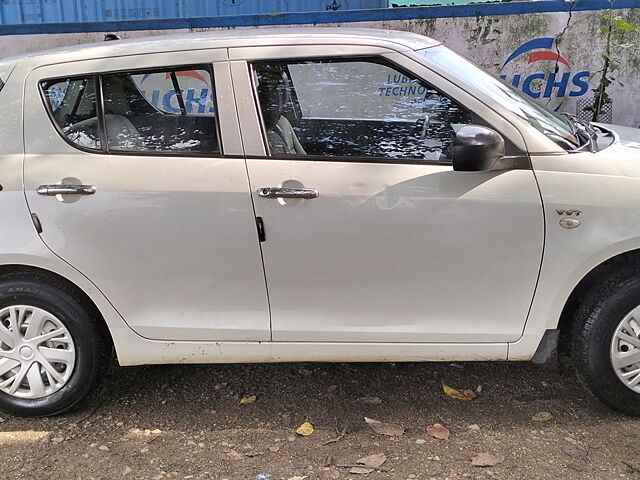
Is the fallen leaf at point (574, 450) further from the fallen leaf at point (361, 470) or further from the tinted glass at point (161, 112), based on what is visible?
the tinted glass at point (161, 112)

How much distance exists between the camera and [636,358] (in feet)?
9.41

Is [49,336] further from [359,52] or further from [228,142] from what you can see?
[359,52]

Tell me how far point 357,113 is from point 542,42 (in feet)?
16.4

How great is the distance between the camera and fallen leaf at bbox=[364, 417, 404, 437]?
2.98 meters

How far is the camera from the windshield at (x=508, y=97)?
2.90 meters

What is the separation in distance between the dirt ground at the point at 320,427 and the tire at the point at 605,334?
14 cm

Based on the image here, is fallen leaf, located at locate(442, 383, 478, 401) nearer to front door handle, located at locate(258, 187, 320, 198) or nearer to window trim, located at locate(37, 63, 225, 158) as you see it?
front door handle, located at locate(258, 187, 320, 198)

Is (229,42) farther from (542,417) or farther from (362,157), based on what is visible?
(542,417)

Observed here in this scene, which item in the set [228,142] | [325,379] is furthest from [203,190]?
[325,379]

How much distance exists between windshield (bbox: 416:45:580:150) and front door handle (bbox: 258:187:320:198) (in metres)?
0.84

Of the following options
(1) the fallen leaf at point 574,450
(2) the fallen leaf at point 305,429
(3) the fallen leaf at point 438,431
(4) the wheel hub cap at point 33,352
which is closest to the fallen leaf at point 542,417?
(1) the fallen leaf at point 574,450

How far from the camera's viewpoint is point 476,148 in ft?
8.62

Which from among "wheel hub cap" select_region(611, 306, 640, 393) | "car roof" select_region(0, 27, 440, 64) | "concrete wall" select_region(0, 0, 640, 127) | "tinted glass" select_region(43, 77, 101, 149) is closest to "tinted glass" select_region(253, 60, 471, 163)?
"car roof" select_region(0, 27, 440, 64)

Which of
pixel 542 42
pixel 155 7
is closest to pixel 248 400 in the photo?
pixel 542 42
